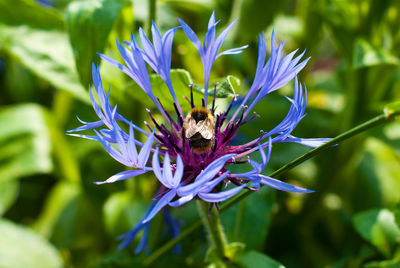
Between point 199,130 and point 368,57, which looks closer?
point 199,130

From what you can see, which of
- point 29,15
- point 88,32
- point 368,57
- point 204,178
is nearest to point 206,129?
point 204,178

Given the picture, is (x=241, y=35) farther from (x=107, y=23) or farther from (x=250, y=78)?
(x=107, y=23)

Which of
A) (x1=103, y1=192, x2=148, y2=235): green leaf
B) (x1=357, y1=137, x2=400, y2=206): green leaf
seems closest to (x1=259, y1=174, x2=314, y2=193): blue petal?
(x1=103, y1=192, x2=148, y2=235): green leaf

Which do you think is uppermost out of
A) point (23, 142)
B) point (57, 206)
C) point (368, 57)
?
point (368, 57)

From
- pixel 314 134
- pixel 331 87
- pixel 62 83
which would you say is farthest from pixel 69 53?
pixel 331 87

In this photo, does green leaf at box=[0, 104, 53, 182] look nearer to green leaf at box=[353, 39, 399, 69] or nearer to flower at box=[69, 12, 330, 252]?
flower at box=[69, 12, 330, 252]

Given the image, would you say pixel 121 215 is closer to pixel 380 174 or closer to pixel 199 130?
pixel 199 130

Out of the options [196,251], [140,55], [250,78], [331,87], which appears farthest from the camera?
[331,87]
